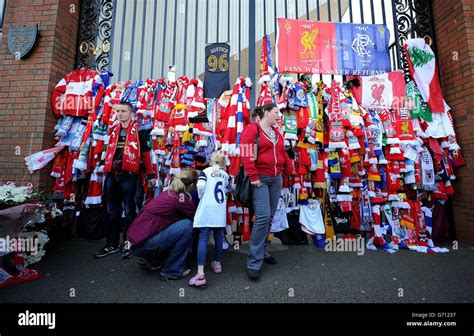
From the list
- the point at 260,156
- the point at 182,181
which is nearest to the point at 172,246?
the point at 182,181

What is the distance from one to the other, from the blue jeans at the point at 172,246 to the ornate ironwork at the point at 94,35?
367cm

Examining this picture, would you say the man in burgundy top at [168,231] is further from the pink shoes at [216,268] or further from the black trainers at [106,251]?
the black trainers at [106,251]

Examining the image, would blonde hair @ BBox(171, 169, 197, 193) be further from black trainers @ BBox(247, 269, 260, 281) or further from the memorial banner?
the memorial banner

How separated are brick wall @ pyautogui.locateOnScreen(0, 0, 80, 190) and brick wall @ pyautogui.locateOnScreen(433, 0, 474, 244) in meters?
7.09

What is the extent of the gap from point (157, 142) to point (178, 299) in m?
2.35

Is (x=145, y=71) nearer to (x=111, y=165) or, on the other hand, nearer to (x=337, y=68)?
(x=111, y=165)

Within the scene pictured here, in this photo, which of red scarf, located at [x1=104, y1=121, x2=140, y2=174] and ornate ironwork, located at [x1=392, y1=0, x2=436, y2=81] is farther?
ornate ironwork, located at [x1=392, y1=0, x2=436, y2=81]

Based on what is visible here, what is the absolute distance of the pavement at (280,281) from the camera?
89.7 inches

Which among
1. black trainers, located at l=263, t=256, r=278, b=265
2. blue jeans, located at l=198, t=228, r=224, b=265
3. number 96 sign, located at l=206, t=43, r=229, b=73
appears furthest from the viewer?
number 96 sign, located at l=206, t=43, r=229, b=73

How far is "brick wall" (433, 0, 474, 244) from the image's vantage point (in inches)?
150

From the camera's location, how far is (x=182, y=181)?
9.04 ft

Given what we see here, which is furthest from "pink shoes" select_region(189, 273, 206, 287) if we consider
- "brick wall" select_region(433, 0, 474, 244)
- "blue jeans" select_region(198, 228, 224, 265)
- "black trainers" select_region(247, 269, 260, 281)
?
"brick wall" select_region(433, 0, 474, 244)

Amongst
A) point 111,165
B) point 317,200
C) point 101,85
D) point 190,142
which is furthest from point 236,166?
point 101,85

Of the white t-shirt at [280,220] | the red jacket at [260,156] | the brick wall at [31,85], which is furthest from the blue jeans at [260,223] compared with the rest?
the brick wall at [31,85]
